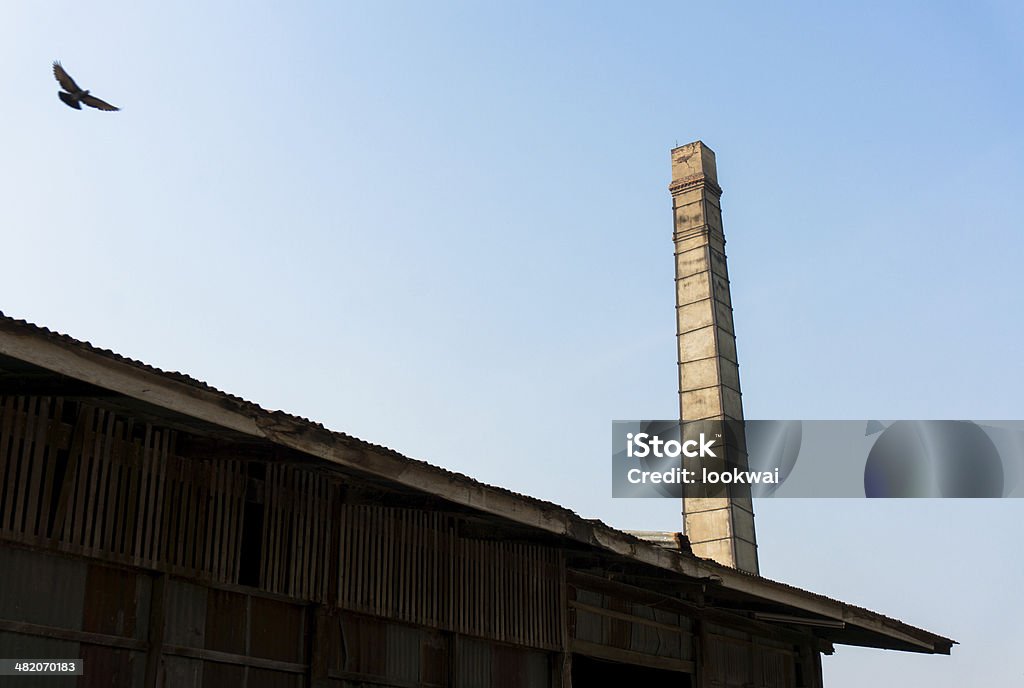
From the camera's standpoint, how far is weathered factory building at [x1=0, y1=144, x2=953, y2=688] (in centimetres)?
817

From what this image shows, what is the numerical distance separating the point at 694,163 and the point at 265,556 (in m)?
30.5

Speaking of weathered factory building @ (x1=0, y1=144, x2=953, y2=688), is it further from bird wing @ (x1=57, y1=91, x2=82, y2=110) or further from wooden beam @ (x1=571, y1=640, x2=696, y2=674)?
bird wing @ (x1=57, y1=91, x2=82, y2=110)

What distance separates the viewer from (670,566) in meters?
13.9

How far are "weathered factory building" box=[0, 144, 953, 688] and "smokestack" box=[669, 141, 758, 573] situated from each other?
18362mm

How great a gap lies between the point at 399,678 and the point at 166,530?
3.16m

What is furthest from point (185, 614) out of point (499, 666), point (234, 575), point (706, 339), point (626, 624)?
point (706, 339)

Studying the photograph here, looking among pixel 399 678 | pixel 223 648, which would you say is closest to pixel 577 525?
pixel 399 678

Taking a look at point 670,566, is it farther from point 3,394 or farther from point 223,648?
point 3,394

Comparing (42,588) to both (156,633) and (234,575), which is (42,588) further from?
(234,575)

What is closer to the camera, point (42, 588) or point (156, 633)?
point (42, 588)

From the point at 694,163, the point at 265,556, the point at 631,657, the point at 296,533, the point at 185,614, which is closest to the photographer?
the point at 185,614

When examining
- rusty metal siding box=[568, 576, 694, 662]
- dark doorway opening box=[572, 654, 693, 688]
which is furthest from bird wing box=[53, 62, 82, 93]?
dark doorway opening box=[572, 654, 693, 688]

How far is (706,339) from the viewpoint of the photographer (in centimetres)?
3500

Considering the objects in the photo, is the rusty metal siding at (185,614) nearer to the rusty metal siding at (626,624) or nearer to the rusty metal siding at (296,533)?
the rusty metal siding at (296,533)
